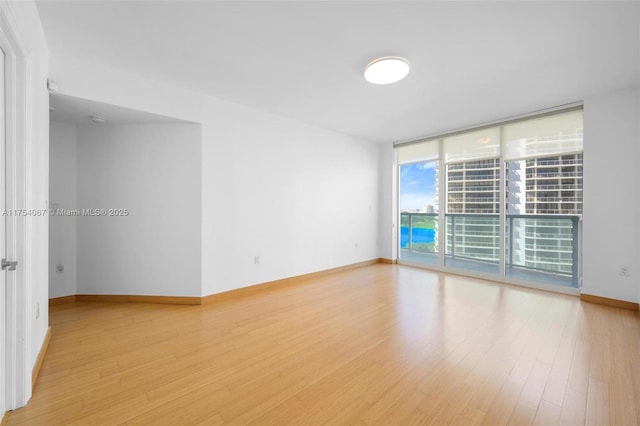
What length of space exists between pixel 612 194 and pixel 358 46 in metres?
3.64

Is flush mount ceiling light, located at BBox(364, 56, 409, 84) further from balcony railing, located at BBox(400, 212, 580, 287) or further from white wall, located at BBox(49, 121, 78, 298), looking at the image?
white wall, located at BBox(49, 121, 78, 298)

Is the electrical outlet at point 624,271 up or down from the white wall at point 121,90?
down

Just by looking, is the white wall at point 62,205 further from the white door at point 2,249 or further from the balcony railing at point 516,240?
the balcony railing at point 516,240

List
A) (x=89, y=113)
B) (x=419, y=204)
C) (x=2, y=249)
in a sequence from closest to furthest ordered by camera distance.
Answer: (x=2, y=249) → (x=89, y=113) → (x=419, y=204)

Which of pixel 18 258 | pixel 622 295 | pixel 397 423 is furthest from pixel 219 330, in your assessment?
pixel 622 295

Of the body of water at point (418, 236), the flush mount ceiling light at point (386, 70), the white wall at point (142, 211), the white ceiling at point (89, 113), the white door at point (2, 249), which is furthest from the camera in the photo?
the body of water at point (418, 236)

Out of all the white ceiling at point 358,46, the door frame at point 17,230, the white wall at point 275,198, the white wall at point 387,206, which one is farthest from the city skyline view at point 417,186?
the door frame at point 17,230

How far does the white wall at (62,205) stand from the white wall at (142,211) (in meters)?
0.07

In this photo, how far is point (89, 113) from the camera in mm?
2857

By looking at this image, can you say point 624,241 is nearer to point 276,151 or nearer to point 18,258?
point 276,151

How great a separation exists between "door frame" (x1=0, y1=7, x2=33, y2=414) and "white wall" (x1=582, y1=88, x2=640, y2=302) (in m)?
5.59

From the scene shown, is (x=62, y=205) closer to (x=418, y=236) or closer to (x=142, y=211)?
(x=142, y=211)

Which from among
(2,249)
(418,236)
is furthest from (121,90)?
(418,236)

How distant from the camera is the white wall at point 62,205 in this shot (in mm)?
3113
